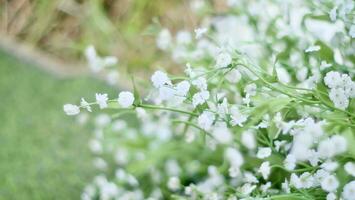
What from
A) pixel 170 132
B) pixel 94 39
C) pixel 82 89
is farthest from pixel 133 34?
pixel 170 132

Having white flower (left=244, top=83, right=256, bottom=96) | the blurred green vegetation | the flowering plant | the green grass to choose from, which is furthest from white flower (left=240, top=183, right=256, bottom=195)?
Result: the blurred green vegetation

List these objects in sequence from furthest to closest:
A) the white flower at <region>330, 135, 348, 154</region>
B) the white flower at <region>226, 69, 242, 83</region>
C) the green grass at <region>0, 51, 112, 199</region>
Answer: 1. the green grass at <region>0, 51, 112, 199</region>
2. the white flower at <region>226, 69, 242, 83</region>
3. the white flower at <region>330, 135, 348, 154</region>

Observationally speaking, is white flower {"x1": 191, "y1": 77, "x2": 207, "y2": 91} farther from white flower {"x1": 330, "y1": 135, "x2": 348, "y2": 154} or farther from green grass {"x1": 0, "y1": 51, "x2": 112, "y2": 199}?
green grass {"x1": 0, "y1": 51, "x2": 112, "y2": 199}

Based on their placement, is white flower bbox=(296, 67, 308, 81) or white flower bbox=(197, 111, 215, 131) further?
white flower bbox=(296, 67, 308, 81)

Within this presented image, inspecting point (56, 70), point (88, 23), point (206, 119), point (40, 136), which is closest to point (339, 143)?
point (206, 119)

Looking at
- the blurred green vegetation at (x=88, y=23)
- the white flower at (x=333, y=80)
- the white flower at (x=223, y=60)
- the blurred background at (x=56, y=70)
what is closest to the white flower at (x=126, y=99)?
the white flower at (x=223, y=60)
